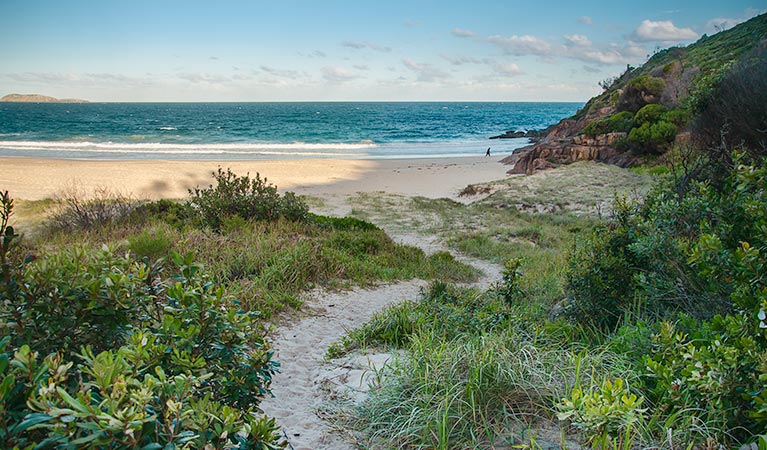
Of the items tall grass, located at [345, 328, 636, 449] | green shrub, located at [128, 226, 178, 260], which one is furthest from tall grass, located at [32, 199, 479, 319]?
tall grass, located at [345, 328, 636, 449]

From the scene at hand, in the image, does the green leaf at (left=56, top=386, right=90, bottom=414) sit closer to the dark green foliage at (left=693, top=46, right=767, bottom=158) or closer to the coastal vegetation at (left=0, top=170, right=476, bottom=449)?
the coastal vegetation at (left=0, top=170, right=476, bottom=449)

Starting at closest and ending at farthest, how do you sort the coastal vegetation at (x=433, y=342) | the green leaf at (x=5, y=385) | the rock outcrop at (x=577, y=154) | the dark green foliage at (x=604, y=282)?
1. the green leaf at (x=5, y=385)
2. the coastal vegetation at (x=433, y=342)
3. the dark green foliage at (x=604, y=282)
4. the rock outcrop at (x=577, y=154)

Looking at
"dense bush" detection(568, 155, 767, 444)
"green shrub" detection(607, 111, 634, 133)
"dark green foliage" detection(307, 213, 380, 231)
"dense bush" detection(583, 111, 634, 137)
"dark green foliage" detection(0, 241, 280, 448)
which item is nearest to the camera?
"dark green foliage" detection(0, 241, 280, 448)

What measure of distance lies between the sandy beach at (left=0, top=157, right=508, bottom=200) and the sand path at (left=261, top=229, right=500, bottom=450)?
592 inches

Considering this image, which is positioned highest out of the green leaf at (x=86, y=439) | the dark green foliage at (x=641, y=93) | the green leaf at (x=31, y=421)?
the dark green foliage at (x=641, y=93)

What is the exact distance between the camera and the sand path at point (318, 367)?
3.92 meters

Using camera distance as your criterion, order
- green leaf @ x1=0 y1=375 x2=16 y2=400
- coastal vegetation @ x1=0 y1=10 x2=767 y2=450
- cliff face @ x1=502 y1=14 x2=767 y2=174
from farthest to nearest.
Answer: cliff face @ x1=502 y1=14 x2=767 y2=174 → coastal vegetation @ x1=0 y1=10 x2=767 y2=450 → green leaf @ x1=0 y1=375 x2=16 y2=400

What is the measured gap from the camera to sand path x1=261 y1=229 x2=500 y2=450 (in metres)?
3.92

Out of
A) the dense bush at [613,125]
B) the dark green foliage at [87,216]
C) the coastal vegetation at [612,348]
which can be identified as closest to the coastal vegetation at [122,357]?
the coastal vegetation at [612,348]

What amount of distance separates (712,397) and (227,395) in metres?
2.65

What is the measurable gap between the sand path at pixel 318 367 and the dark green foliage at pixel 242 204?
12.9 feet

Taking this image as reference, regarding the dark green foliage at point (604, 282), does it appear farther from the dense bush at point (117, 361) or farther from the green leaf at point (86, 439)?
the green leaf at point (86, 439)

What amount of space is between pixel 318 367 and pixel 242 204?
22.2ft

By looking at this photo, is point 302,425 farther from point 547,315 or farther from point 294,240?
point 294,240
